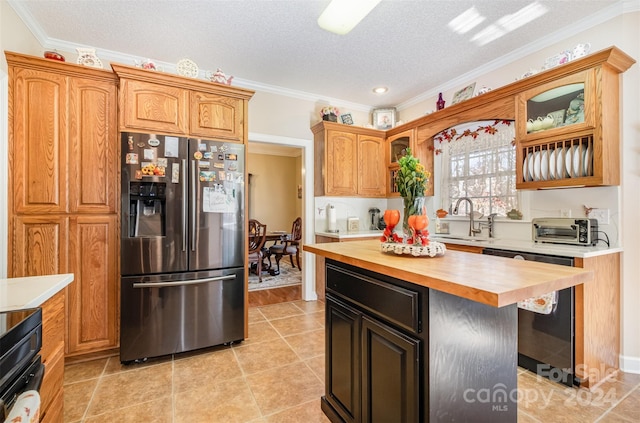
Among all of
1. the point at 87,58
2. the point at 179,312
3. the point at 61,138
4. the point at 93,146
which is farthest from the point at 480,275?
the point at 87,58

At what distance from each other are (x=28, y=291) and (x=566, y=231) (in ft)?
11.2

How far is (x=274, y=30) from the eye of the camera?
8.23 ft

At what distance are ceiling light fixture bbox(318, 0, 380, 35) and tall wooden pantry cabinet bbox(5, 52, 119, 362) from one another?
185 cm

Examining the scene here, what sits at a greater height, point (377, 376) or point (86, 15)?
point (86, 15)

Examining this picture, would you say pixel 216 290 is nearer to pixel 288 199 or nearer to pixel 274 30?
pixel 274 30

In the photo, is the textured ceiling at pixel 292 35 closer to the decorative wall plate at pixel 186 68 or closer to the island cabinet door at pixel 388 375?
the decorative wall plate at pixel 186 68

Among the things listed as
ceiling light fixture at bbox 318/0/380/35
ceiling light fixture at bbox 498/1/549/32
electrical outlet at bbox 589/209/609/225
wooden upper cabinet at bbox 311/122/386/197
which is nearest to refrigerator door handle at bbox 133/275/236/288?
wooden upper cabinet at bbox 311/122/386/197

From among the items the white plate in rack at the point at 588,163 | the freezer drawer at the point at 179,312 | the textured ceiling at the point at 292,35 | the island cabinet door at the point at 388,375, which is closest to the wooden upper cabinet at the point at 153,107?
the textured ceiling at the point at 292,35

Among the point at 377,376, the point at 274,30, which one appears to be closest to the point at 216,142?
the point at 274,30

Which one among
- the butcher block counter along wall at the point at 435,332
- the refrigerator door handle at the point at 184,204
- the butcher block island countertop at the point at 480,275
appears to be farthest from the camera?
the refrigerator door handle at the point at 184,204

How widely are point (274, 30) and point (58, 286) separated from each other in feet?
7.89

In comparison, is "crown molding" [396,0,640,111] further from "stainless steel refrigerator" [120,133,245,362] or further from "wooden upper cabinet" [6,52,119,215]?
"wooden upper cabinet" [6,52,119,215]

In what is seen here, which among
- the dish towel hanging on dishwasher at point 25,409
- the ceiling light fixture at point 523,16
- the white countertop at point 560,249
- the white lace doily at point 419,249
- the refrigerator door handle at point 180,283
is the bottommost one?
the refrigerator door handle at point 180,283

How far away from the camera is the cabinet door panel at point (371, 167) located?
4055mm
